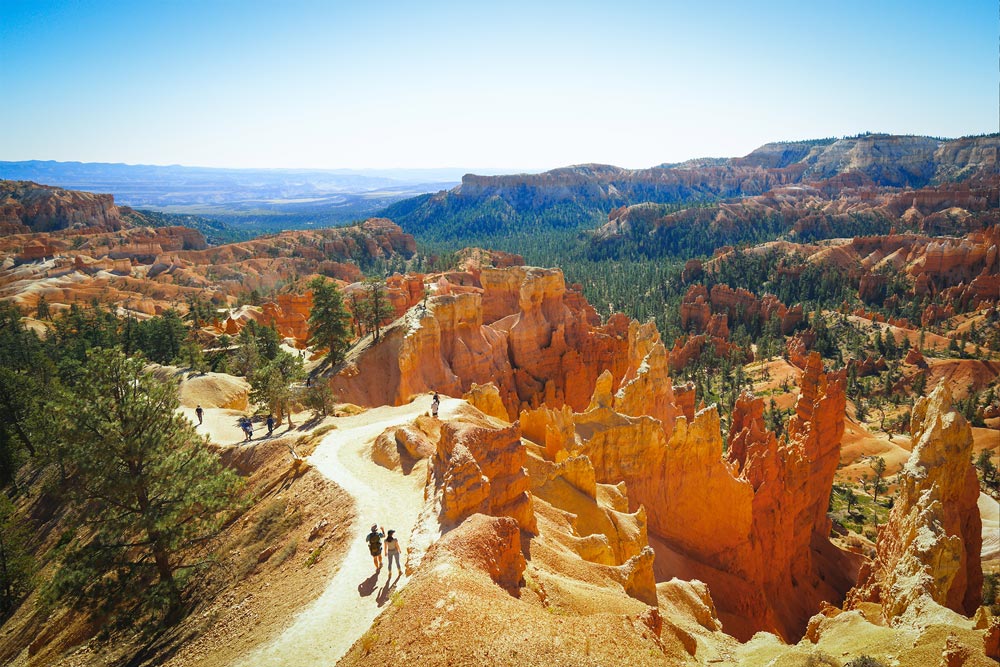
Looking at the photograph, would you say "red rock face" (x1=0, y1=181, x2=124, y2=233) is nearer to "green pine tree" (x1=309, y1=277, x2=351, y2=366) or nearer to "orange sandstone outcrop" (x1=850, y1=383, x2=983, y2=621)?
"green pine tree" (x1=309, y1=277, x2=351, y2=366)

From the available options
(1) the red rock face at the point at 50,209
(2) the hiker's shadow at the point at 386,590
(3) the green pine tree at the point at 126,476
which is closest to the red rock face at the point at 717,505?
(2) the hiker's shadow at the point at 386,590

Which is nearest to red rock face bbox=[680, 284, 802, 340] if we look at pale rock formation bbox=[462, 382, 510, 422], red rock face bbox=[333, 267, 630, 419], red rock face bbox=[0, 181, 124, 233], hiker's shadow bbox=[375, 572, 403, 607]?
red rock face bbox=[333, 267, 630, 419]

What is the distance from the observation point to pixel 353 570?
1401 centimetres

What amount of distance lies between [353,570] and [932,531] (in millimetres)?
17531

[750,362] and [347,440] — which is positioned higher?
[347,440]

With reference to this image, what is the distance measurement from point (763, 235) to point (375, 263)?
380ft

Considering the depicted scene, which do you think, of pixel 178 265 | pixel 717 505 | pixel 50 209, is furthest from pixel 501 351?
pixel 50 209

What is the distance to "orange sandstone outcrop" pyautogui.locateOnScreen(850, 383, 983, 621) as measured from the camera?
1576 centimetres

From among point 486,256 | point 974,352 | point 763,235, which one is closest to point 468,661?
point 974,352

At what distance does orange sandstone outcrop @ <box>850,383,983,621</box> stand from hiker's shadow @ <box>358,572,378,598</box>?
1389cm

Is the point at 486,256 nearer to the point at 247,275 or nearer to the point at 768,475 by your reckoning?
the point at 247,275

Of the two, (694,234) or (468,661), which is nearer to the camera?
(468,661)

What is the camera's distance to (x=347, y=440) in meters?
23.6

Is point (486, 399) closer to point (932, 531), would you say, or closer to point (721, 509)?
point (721, 509)
